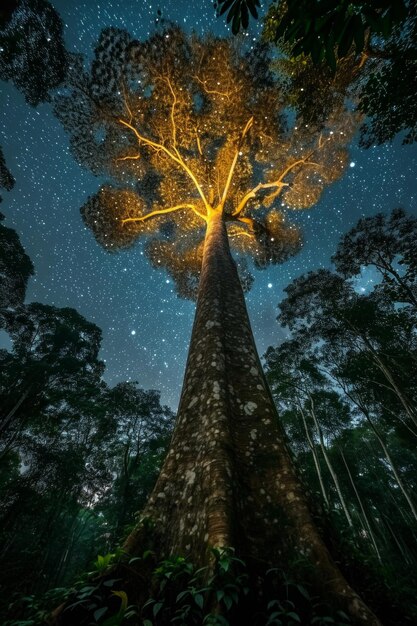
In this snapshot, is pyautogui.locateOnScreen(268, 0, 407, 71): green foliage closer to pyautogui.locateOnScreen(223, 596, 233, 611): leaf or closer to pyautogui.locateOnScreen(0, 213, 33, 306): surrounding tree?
pyautogui.locateOnScreen(223, 596, 233, 611): leaf

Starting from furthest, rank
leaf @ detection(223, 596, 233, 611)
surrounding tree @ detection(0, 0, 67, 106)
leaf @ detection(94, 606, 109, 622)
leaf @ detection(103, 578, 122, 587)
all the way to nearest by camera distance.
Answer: surrounding tree @ detection(0, 0, 67, 106)
leaf @ detection(103, 578, 122, 587)
leaf @ detection(94, 606, 109, 622)
leaf @ detection(223, 596, 233, 611)

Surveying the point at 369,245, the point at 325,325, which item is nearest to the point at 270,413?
the point at 369,245

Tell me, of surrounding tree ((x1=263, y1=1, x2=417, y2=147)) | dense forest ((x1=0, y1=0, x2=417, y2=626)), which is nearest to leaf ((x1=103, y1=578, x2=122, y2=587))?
dense forest ((x1=0, y1=0, x2=417, y2=626))

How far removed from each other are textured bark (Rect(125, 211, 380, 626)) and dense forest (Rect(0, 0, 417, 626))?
0.02 metres

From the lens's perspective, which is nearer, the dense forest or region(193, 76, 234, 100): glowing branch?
the dense forest

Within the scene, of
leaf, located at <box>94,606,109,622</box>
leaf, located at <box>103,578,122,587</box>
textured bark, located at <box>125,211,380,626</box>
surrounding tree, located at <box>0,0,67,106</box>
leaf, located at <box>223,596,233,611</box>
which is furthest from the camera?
surrounding tree, located at <box>0,0,67,106</box>

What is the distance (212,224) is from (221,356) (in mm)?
5574

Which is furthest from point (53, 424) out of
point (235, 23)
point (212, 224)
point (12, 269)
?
point (235, 23)

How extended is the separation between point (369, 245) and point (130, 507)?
76.0 feet

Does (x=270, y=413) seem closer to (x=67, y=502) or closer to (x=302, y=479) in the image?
(x=302, y=479)

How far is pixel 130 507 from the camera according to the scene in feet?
67.9

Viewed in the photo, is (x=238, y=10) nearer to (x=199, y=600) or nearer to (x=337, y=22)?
(x=337, y=22)

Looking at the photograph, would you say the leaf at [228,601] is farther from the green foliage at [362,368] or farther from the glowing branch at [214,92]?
the glowing branch at [214,92]

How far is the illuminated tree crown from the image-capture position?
977cm
